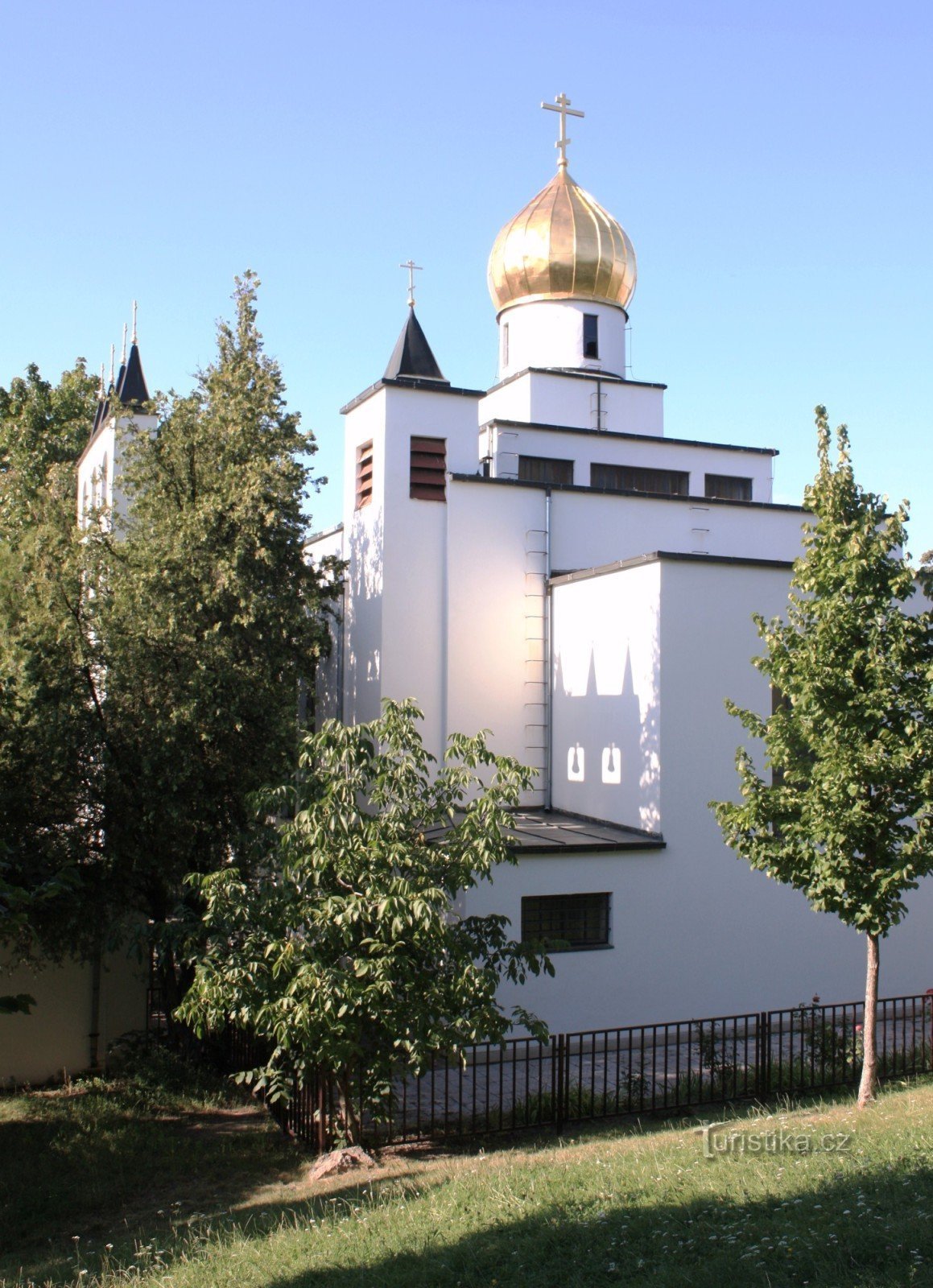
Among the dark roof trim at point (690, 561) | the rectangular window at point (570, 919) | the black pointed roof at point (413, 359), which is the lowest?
the rectangular window at point (570, 919)

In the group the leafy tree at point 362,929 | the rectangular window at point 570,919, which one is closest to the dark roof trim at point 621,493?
the rectangular window at point 570,919

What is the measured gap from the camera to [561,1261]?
6008 millimetres

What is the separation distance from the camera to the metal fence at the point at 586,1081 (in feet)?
34.1

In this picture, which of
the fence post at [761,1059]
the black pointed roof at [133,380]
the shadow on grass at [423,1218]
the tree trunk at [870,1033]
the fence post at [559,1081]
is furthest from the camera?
the black pointed roof at [133,380]

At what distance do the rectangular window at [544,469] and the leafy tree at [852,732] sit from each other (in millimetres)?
10942

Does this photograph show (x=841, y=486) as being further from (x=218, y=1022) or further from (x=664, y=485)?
(x=664, y=485)

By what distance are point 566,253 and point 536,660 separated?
34.3 feet

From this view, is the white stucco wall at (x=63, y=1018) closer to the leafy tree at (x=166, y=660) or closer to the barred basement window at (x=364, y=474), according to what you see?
the leafy tree at (x=166, y=660)

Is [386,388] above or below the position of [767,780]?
above

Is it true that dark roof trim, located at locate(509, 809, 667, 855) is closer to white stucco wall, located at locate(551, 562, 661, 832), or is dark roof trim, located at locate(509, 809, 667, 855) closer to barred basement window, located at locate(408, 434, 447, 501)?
white stucco wall, located at locate(551, 562, 661, 832)

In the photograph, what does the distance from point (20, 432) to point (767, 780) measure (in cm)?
2109

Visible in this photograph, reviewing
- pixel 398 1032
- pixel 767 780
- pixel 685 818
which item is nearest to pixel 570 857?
pixel 685 818

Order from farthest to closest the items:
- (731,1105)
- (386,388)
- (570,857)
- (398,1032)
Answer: (386,388), (570,857), (731,1105), (398,1032)

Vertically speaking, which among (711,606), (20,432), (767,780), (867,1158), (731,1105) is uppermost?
(20,432)
